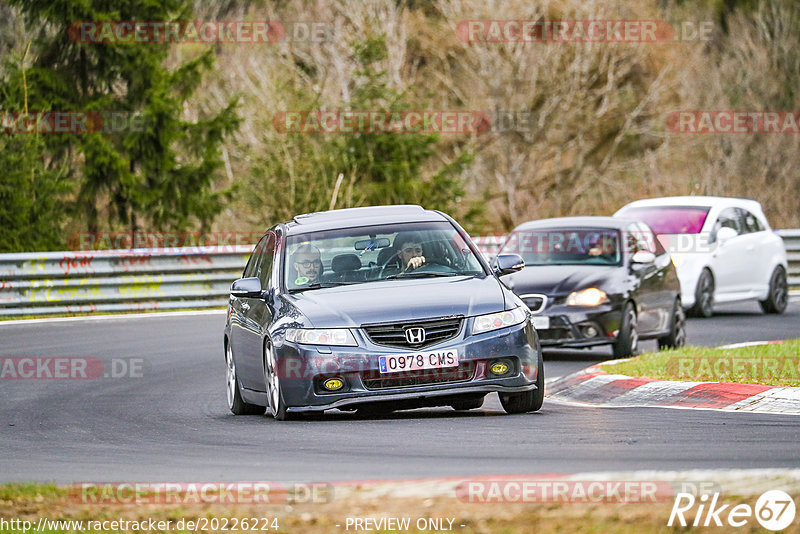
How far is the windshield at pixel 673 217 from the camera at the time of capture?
861 inches

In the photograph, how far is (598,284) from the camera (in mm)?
16109

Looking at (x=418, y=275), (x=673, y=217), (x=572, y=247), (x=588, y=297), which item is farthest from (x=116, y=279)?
(x=418, y=275)

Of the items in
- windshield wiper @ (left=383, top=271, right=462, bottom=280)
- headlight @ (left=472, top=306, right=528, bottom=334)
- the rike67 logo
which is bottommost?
the rike67 logo

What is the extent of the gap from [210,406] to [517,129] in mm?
33619

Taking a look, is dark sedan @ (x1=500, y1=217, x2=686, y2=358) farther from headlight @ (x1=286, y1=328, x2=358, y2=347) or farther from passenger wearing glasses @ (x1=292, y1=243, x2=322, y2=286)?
headlight @ (x1=286, y1=328, x2=358, y2=347)

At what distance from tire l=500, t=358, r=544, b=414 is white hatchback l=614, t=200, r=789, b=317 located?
10581mm

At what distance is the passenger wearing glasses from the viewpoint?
1131 centimetres

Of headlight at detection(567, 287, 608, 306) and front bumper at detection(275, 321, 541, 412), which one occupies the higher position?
front bumper at detection(275, 321, 541, 412)

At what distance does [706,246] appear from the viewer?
21516mm

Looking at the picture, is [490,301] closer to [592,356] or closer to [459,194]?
[592,356]

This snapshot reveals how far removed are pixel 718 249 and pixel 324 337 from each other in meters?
12.5

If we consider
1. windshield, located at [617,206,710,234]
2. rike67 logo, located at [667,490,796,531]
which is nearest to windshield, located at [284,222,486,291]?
rike67 logo, located at [667,490,796,531]

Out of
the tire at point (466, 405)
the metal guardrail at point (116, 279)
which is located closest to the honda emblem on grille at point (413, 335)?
the tire at point (466, 405)

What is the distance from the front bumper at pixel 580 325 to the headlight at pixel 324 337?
19.7 ft
